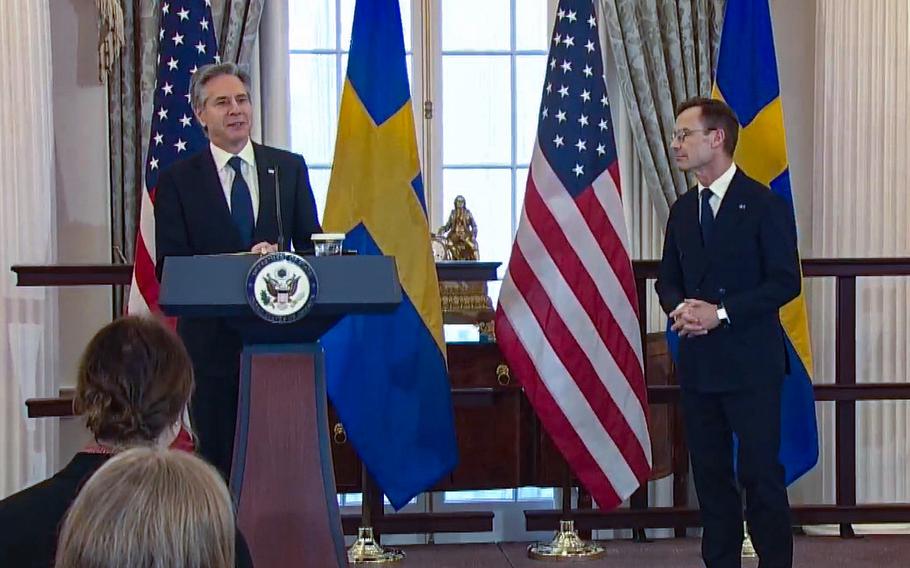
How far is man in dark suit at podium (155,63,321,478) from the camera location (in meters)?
3.32

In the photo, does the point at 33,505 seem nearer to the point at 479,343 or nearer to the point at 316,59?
the point at 479,343

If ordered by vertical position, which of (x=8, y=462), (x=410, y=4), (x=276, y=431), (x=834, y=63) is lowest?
(x=8, y=462)

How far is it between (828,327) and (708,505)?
2344 millimetres

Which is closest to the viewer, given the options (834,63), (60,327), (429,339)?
(429,339)

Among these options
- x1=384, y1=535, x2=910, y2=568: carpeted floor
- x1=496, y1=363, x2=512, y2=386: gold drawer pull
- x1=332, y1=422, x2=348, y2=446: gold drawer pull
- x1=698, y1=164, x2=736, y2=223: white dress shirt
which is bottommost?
x1=384, y1=535, x2=910, y2=568: carpeted floor

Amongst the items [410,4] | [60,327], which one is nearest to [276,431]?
[60,327]

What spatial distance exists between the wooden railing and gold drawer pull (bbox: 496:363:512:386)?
569mm

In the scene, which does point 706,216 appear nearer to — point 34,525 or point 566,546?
point 566,546

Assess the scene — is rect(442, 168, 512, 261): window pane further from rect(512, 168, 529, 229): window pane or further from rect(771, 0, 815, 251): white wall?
rect(771, 0, 815, 251): white wall

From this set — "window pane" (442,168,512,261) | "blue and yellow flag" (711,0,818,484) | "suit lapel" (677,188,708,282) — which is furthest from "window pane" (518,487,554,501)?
"suit lapel" (677,188,708,282)

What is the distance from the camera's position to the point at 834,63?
5.60m

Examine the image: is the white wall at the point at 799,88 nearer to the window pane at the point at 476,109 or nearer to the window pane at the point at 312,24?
the window pane at the point at 476,109

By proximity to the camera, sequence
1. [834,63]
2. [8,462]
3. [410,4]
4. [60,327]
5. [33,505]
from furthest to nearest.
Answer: [410,4]
[60,327]
[834,63]
[8,462]
[33,505]

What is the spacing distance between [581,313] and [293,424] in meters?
1.59
